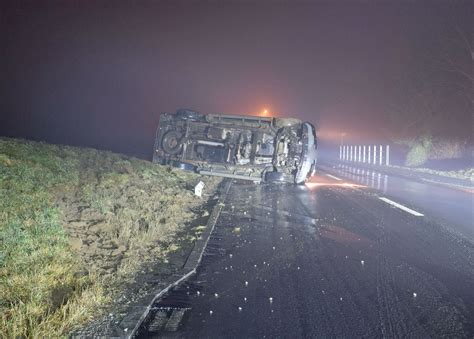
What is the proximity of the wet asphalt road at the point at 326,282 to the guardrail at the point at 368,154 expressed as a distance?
2132cm

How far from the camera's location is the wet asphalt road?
A: 10.5ft

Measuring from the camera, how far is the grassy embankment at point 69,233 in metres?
3.11

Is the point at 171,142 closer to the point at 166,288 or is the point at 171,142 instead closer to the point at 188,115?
the point at 188,115

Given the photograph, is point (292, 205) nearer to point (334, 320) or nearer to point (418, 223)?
point (418, 223)

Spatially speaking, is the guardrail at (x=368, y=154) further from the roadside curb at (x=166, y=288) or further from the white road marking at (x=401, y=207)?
the roadside curb at (x=166, y=288)

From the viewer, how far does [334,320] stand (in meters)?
3.29

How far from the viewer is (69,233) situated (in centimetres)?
505

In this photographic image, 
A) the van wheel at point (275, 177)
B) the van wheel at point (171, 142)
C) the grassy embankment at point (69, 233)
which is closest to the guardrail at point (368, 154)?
the van wheel at point (275, 177)

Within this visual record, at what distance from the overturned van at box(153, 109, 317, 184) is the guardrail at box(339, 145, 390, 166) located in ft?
59.1

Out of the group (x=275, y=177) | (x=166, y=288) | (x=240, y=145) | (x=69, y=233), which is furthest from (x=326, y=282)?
(x=240, y=145)

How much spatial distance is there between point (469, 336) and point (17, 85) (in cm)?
4958

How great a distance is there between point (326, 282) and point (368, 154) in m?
28.7

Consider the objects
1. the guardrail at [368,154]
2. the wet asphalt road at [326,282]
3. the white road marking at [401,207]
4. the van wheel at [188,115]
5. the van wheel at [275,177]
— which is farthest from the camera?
the guardrail at [368,154]

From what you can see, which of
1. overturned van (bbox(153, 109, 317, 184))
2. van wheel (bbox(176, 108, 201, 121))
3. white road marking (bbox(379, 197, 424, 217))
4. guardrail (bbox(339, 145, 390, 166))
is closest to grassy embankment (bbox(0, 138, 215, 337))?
overturned van (bbox(153, 109, 317, 184))
